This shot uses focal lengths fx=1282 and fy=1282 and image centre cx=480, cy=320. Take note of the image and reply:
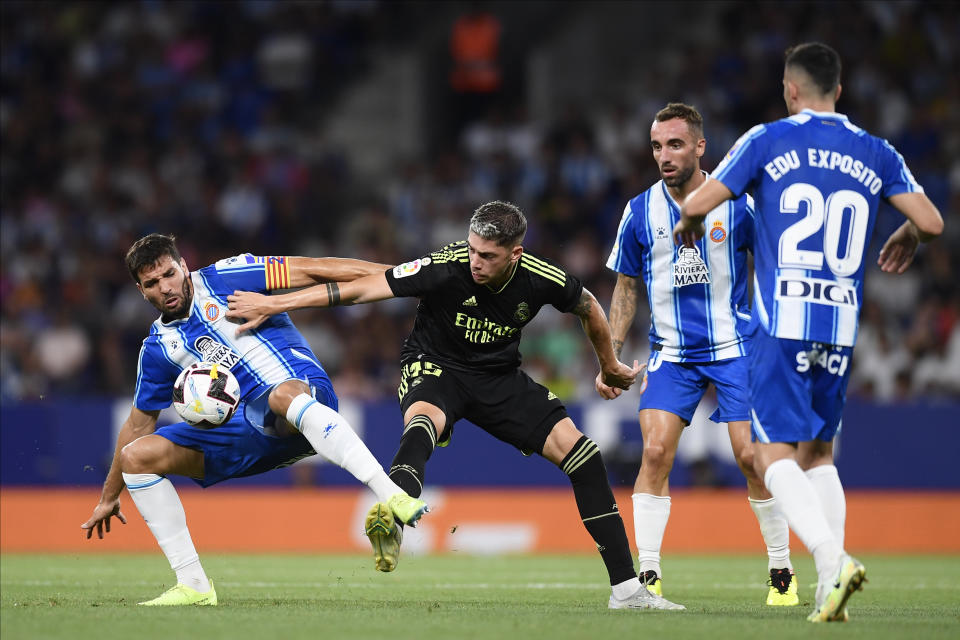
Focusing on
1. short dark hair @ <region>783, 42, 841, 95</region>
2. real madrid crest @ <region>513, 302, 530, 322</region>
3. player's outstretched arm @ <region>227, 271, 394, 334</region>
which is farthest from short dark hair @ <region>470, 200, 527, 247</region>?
short dark hair @ <region>783, 42, 841, 95</region>

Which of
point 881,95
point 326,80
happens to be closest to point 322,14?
point 326,80

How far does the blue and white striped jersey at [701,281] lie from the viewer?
24.4 feet

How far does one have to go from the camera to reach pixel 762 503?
753 centimetres

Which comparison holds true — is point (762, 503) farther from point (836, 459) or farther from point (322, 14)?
point (322, 14)

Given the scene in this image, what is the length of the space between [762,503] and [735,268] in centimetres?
139

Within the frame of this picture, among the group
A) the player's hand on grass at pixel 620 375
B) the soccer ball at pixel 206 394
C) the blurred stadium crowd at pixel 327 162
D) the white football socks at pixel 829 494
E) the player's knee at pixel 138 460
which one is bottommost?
the white football socks at pixel 829 494

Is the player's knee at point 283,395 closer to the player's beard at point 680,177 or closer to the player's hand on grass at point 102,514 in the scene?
the player's hand on grass at point 102,514

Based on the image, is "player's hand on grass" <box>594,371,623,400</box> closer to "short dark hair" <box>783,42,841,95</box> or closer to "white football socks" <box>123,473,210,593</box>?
"short dark hair" <box>783,42,841,95</box>

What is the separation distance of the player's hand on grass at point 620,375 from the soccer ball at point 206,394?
2079mm

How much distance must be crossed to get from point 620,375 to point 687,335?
50 centimetres

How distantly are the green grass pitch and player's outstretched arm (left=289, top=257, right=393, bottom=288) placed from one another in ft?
5.81

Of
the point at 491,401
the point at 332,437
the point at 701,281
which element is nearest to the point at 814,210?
the point at 701,281

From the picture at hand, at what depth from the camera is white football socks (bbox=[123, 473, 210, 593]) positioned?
688 centimetres

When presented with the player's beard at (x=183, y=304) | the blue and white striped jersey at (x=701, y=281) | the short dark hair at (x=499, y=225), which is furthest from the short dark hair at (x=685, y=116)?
the player's beard at (x=183, y=304)
